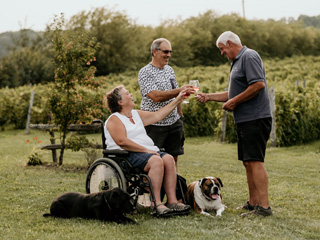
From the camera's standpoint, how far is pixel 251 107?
4551 mm

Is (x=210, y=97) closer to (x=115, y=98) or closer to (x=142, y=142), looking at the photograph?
(x=142, y=142)

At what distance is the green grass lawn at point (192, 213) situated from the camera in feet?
12.8

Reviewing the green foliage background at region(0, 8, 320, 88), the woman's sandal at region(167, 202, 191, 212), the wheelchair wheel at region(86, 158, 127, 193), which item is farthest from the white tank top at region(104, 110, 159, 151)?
the green foliage background at region(0, 8, 320, 88)

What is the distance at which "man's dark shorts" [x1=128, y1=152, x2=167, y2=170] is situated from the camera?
4516 mm

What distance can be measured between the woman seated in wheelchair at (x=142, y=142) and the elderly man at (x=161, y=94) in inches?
7.0

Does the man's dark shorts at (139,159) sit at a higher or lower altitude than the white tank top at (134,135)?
lower

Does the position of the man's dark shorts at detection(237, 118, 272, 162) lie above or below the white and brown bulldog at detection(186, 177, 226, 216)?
above

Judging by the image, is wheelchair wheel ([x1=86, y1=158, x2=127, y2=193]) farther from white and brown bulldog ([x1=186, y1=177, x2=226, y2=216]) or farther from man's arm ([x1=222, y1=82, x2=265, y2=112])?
man's arm ([x1=222, y1=82, x2=265, y2=112])

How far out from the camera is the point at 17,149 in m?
12.3

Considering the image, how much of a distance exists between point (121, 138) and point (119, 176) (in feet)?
1.40

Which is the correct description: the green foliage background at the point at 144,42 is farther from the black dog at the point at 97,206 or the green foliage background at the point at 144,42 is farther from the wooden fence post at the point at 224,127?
the black dog at the point at 97,206

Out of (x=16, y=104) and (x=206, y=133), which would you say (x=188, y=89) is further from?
(x=16, y=104)

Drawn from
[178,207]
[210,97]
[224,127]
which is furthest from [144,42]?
[178,207]

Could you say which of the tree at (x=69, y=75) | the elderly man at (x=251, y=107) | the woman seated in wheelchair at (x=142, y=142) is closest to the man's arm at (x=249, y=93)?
the elderly man at (x=251, y=107)
